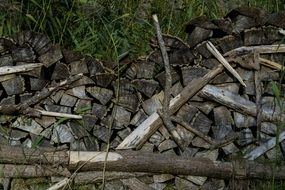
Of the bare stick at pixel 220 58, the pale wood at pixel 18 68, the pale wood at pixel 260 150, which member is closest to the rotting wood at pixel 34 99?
the pale wood at pixel 18 68

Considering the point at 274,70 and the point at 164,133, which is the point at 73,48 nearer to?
the point at 164,133

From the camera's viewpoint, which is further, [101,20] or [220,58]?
[101,20]

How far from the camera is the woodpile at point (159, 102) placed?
12.7 ft

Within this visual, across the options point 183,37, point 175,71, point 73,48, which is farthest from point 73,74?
point 183,37

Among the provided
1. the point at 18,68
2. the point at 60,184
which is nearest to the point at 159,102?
A: the point at 60,184

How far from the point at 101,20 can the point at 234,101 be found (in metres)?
1.32

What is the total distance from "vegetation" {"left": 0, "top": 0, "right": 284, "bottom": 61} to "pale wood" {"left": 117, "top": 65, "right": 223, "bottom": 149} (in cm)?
53

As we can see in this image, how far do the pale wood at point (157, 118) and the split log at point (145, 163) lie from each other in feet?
0.32

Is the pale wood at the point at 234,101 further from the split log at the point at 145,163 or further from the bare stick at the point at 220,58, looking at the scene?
the split log at the point at 145,163

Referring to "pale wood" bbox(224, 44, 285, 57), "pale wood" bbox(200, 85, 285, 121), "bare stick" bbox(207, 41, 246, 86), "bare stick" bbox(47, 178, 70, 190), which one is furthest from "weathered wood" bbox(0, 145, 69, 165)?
"pale wood" bbox(224, 44, 285, 57)

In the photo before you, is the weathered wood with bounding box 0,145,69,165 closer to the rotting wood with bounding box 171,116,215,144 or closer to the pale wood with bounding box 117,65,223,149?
the pale wood with bounding box 117,65,223,149

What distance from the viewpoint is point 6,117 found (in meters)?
3.90

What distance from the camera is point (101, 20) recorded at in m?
4.40

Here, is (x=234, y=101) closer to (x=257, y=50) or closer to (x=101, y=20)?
(x=257, y=50)
